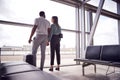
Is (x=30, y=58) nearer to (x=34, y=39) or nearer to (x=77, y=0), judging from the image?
(x=34, y=39)

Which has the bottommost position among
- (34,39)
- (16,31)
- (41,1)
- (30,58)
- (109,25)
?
(30,58)

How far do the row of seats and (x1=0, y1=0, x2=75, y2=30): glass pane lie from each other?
1.79 meters

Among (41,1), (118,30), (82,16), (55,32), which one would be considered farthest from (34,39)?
(118,30)

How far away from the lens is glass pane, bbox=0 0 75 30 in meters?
3.81

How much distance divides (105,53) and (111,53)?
0.16 m

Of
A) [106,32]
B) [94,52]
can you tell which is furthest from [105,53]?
[106,32]

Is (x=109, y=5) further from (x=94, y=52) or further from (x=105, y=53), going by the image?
(x=105, y=53)

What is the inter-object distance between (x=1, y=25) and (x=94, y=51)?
2.62m

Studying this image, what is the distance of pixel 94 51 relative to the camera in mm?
3361

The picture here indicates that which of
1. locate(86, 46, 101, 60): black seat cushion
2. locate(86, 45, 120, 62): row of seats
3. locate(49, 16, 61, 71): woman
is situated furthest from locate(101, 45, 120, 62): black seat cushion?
locate(49, 16, 61, 71): woman

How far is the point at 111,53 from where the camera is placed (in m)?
2.95

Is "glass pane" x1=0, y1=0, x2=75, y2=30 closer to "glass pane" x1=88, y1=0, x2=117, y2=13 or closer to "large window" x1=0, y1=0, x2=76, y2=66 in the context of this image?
"large window" x1=0, y1=0, x2=76, y2=66

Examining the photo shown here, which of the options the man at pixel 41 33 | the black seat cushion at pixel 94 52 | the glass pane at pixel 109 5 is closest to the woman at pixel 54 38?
the man at pixel 41 33

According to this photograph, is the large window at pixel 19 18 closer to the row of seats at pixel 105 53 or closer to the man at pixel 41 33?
the man at pixel 41 33
